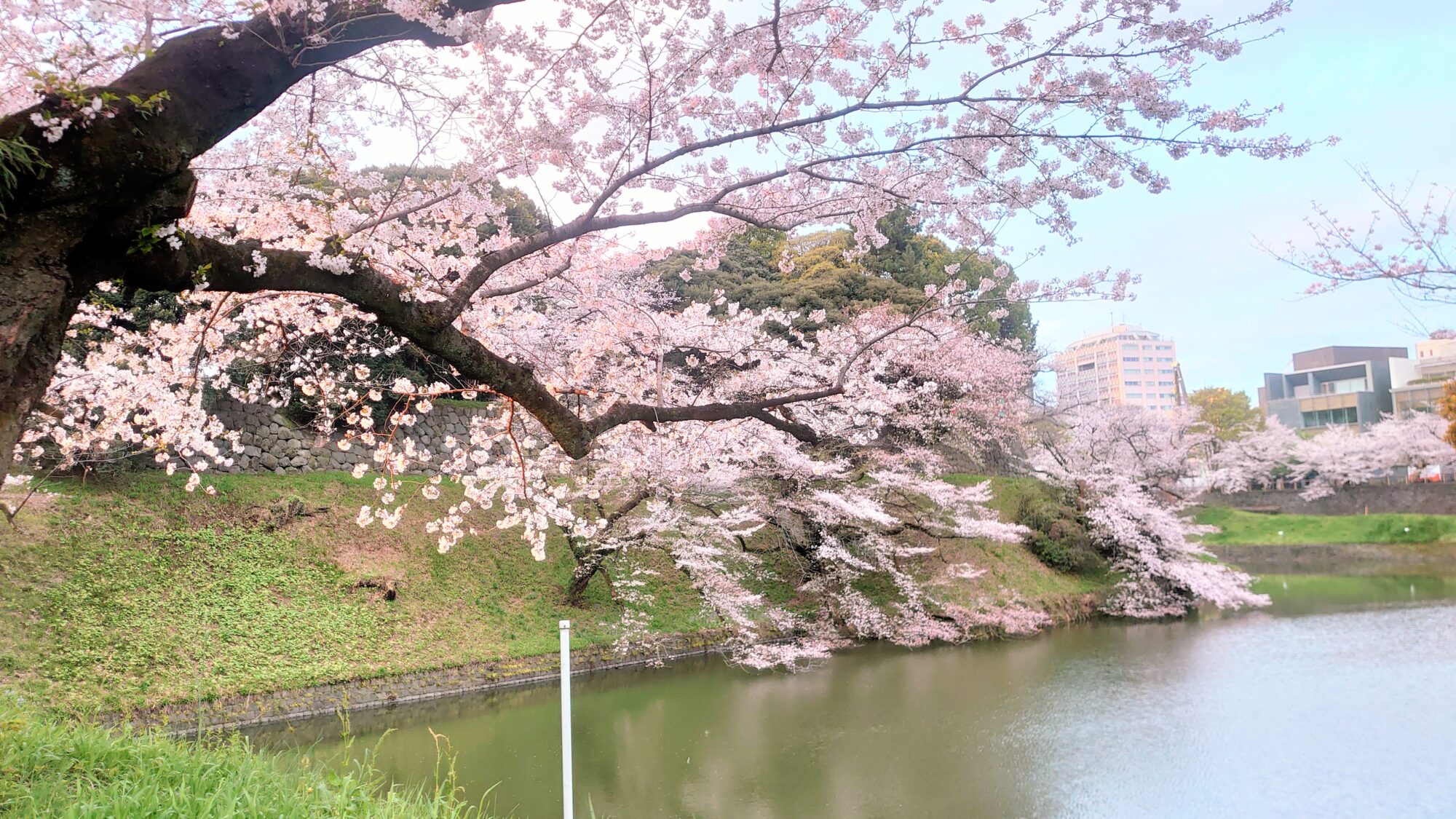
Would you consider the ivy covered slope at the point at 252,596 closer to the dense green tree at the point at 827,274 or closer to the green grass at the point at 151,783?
the green grass at the point at 151,783

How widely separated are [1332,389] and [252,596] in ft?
143

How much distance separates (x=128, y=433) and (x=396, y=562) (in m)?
3.65

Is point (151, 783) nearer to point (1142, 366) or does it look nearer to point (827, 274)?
point (827, 274)

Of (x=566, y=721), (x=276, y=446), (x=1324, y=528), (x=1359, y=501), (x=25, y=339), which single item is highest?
(x=276, y=446)

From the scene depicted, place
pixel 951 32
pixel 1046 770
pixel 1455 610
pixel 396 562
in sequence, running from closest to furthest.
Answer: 1. pixel 951 32
2. pixel 1046 770
3. pixel 396 562
4. pixel 1455 610

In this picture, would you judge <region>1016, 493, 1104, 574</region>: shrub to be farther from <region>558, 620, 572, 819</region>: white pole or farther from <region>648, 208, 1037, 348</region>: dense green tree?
<region>558, 620, 572, 819</region>: white pole

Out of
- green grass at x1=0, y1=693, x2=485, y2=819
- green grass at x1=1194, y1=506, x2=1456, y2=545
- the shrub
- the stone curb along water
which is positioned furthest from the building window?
green grass at x1=0, y1=693, x2=485, y2=819

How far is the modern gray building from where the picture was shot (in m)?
33.7

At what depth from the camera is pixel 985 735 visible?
655cm

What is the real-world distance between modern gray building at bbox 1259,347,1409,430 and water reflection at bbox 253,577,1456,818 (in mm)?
29220

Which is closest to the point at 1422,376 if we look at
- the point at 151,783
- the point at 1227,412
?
the point at 1227,412

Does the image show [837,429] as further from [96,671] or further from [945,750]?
[96,671]

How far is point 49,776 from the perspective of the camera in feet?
9.66

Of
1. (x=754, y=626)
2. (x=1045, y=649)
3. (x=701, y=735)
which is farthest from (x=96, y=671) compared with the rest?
(x=1045, y=649)
